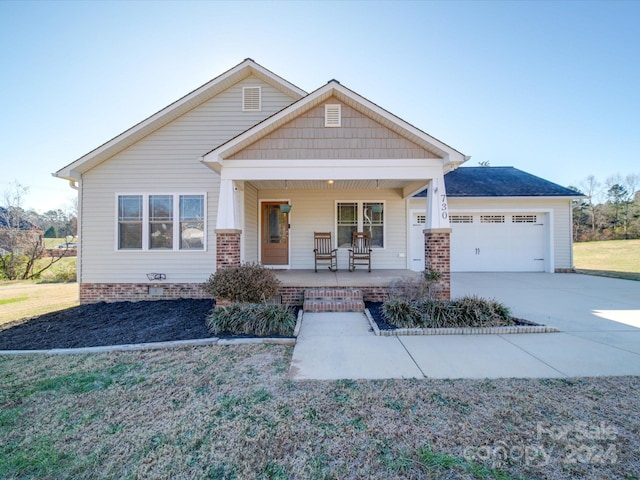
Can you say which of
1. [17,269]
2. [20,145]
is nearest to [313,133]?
[17,269]

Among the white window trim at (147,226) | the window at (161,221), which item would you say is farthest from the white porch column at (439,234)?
the window at (161,221)

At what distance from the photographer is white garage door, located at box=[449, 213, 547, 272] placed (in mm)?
10461

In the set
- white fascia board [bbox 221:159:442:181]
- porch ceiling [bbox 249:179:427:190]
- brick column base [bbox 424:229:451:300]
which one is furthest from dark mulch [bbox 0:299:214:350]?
brick column base [bbox 424:229:451:300]

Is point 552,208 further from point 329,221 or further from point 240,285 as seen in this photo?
point 240,285

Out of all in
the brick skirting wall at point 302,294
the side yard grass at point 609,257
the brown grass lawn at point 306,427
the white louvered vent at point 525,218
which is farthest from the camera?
the side yard grass at point 609,257

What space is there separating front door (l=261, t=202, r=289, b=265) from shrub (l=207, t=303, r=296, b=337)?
4.00 meters

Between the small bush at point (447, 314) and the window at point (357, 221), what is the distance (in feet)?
13.4

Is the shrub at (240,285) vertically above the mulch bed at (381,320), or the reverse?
the shrub at (240,285)

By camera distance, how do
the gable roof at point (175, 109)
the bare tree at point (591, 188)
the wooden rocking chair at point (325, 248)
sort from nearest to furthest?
the gable roof at point (175, 109), the wooden rocking chair at point (325, 248), the bare tree at point (591, 188)

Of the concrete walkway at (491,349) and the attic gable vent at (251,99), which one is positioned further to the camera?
the attic gable vent at (251,99)

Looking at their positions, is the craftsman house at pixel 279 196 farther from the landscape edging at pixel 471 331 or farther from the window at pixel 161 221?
the landscape edging at pixel 471 331

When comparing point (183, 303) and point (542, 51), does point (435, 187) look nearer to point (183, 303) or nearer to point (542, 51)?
point (183, 303)

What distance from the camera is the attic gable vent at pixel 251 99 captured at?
24.7 feet

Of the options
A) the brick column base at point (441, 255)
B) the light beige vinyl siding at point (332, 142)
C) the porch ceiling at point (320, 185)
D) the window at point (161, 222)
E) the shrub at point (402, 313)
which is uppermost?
the light beige vinyl siding at point (332, 142)
